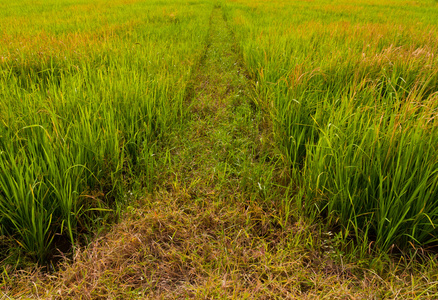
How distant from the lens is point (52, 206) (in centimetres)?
95

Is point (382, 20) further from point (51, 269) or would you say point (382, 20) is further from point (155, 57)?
point (51, 269)

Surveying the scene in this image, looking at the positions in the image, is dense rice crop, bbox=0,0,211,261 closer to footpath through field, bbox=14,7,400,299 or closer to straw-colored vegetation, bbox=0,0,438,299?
straw-colored vegetation, bbox=0,0,438,299

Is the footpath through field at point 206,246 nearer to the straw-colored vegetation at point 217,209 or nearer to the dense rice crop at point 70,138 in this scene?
the straw-colored vegetation at point 217,209

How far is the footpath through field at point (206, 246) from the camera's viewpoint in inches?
30.7

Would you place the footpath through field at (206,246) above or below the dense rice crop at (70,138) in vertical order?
below

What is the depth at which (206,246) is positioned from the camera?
3.01 ft

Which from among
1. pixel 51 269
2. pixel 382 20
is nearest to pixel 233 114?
pixel 51 269

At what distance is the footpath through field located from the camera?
78 cm

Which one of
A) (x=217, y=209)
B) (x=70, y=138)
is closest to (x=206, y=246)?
(x=217, y=209)

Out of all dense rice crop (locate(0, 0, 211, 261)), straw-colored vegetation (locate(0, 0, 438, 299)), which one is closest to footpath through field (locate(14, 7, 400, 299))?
straw-colored vegetation (locate(0, 0, 438, 299))

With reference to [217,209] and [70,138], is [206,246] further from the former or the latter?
[70,138]

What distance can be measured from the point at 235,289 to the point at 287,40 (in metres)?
2.90

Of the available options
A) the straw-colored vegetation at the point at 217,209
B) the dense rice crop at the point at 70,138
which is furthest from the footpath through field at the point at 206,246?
the dense rice crop at the point at 70,138

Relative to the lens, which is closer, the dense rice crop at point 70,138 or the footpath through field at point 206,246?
the footpath through field at point 206,246
